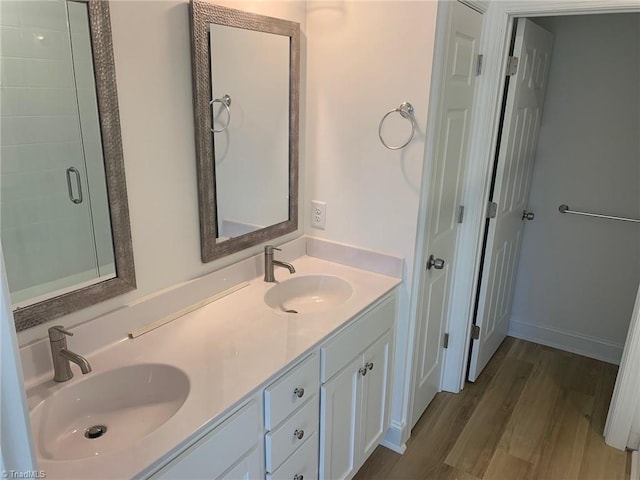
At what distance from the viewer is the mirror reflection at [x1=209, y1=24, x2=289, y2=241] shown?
169cm

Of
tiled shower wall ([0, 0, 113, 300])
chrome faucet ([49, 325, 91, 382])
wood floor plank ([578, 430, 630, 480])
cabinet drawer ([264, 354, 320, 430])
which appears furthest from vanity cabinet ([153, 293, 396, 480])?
wood floor plank ([578, 430, 630, 480])

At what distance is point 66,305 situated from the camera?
1.33m

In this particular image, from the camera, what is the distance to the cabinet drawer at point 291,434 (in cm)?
141

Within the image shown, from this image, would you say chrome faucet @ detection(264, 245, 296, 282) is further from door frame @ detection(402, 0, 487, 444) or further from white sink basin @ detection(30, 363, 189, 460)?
white sink basin @ detection(30, 363, 189, 460)

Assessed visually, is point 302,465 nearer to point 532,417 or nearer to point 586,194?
point 532,417

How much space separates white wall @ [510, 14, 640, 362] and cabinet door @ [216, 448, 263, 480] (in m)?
2.32

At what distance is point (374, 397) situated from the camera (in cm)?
200

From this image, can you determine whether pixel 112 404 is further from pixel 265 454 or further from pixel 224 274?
pixel 224 274

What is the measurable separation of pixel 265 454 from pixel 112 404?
1.46 ft

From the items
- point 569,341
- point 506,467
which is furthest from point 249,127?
point 569,341

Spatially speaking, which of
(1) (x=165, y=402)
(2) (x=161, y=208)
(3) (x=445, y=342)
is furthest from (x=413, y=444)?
(2) (x=161, y=208)

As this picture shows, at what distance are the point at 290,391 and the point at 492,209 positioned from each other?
148 cm

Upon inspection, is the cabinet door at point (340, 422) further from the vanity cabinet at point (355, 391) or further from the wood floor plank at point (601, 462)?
the wood floor plank at point (601, 462)

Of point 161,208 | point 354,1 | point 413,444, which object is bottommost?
point 413,444
